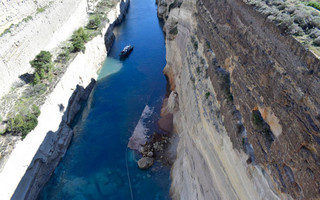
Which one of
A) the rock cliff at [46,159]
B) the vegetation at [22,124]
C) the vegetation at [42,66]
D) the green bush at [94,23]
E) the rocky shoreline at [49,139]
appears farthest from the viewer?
the green bush at [94,23]

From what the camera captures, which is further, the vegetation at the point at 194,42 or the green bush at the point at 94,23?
the green bush at the point at 94,23

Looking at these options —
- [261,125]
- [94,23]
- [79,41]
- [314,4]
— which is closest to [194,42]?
[314,4]

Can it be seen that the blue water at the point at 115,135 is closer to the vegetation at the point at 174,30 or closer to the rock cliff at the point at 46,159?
the rock cliff at the point at 46,159

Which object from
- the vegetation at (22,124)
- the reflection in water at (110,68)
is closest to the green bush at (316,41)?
the vegetation at (22,124)

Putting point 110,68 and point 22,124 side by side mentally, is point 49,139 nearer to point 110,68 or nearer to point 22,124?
point 22,124

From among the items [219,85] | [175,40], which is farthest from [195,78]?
[175,40]

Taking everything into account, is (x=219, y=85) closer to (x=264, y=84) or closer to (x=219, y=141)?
(x=219, y=141)
